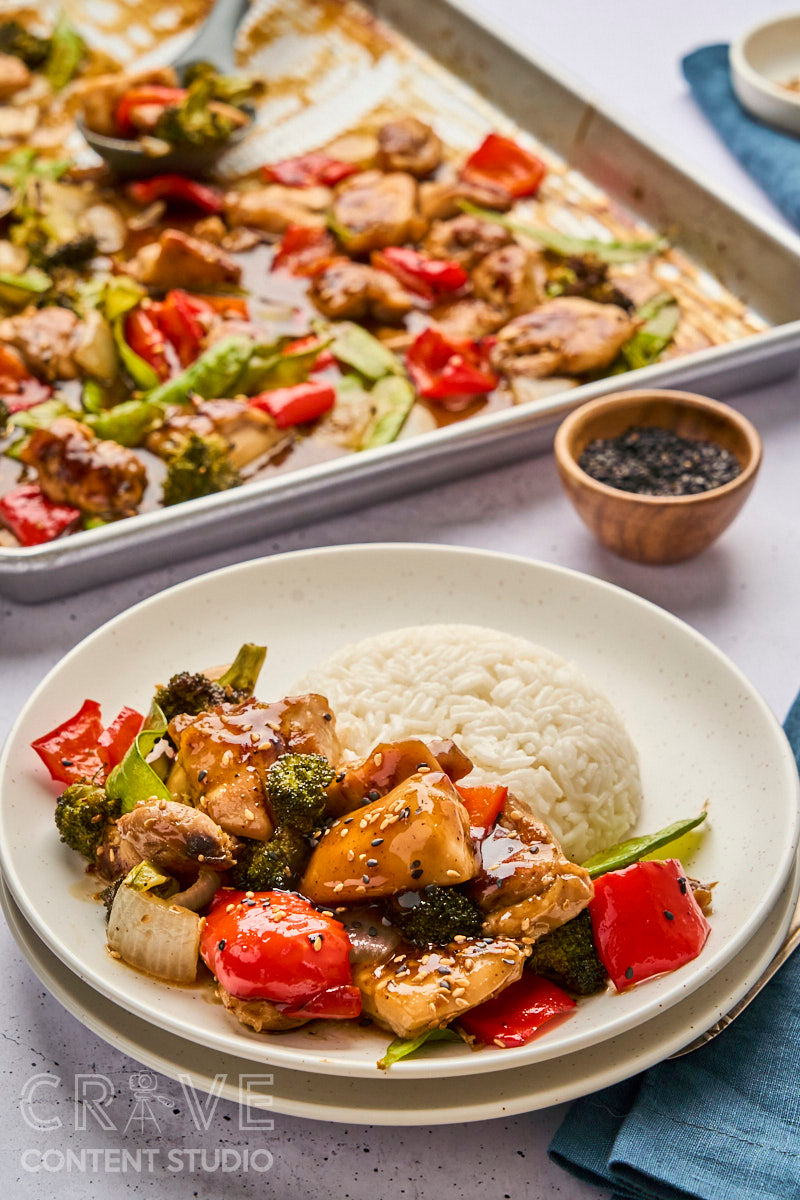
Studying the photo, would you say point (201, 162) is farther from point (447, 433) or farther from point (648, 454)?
point (648, 454)

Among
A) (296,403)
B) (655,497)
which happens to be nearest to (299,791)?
(655,497)

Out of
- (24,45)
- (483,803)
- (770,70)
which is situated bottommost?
(24,45)

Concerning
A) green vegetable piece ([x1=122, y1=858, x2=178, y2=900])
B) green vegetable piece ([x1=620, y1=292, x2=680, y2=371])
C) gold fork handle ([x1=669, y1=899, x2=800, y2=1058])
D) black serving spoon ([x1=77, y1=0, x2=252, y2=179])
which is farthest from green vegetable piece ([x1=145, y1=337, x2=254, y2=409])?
gold fork handle ([x1=669, y1=899, x2=800, y2=1058])

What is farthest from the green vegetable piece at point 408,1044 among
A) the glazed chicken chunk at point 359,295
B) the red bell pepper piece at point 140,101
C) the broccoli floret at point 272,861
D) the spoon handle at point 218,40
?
the spoon handle at point 218,40

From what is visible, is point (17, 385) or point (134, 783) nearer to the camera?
point (134, 783)

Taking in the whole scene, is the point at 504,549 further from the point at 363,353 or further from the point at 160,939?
the point at 160,939

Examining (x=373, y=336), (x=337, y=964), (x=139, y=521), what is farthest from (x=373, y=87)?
(x=337, y=964)

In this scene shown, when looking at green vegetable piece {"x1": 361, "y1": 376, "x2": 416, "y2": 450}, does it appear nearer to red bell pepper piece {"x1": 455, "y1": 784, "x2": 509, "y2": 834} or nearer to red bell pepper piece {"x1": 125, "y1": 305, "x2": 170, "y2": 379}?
red bell pepper piece {"x1": 125, "y1": 305, "x2": 170, "y2": 379}
